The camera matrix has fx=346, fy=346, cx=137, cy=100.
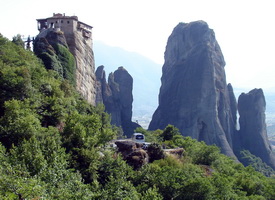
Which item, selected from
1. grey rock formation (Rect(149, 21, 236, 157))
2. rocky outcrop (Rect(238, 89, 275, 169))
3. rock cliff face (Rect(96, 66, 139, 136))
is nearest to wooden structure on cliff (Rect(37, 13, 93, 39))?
rock cliff face (Rect(96, 66, 139, 136))

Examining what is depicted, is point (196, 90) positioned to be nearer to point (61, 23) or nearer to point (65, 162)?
point (61, 23)

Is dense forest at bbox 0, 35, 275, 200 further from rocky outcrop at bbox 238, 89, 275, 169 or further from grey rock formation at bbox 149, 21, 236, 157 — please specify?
rocky outcrop at bbox 238, 89, 275, 169

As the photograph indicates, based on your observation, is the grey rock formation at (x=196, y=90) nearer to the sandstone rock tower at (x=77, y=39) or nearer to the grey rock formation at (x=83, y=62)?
the grey rock formation at (x=83, y=62)

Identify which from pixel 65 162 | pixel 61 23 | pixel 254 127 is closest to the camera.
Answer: pixel 65 162

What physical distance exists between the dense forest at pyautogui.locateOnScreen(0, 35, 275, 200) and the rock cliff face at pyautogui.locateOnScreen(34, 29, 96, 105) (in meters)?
8.41

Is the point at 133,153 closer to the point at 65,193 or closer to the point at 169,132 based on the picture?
the point at 65,193

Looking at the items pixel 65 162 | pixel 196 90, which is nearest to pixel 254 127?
pixel 196 90

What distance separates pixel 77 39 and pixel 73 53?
313cm

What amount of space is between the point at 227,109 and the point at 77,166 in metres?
104

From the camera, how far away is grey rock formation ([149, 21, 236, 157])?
11456 centimetres

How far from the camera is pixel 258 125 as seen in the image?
127625 mm

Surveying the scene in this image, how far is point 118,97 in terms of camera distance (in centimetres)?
12775

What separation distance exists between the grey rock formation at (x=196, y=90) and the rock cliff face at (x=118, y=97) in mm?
10424

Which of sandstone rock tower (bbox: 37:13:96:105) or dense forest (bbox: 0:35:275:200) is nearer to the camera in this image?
dense forest (bbox: 0:35:275:200)
